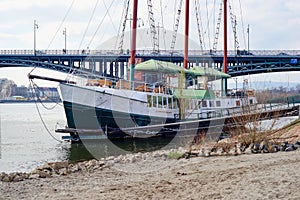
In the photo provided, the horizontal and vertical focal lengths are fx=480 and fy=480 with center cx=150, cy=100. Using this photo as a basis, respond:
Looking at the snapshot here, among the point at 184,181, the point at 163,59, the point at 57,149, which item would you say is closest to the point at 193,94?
the point at 57,149

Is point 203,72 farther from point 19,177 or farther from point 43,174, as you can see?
point 19,177

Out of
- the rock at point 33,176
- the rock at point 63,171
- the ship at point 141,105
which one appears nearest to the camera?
the rock at point 33,176

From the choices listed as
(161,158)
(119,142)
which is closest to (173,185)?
(161,158)

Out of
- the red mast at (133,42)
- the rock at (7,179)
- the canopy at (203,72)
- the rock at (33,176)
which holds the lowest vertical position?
the rock at (7,179)

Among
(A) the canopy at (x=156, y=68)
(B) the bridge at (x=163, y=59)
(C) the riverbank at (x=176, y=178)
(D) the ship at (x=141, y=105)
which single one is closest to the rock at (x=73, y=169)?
(C) the riverbank at (x=176, y=178)

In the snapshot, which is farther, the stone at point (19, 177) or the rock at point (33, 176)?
the rock at point (33, 176)

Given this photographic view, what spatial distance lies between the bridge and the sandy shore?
1957 inches

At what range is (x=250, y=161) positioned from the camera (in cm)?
1302

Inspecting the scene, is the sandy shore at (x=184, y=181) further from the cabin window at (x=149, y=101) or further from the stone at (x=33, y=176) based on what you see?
the cabin window at (x=149, y=101)

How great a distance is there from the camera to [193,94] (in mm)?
33250

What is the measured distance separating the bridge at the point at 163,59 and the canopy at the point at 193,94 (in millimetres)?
29312

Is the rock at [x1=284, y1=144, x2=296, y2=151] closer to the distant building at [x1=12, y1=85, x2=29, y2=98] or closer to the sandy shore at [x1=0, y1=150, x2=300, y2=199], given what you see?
the sandy shore at [x1=0, y1=150, x2=300, y2=199]

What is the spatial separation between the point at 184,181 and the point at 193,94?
22366 millimetres

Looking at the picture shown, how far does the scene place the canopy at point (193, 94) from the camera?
32384mm
